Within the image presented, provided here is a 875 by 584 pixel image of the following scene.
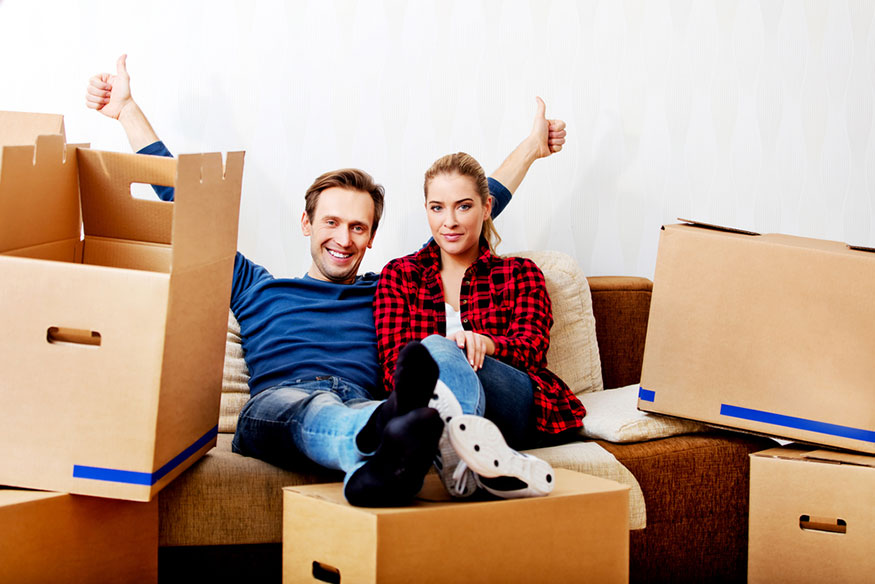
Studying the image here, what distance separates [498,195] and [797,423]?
87cm

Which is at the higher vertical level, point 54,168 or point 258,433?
point 54,168

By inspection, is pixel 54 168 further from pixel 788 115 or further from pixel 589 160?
pixel 788 115

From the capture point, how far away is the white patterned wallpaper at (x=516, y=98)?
213 centimetres

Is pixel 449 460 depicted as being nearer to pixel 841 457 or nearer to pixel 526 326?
pixel 526 326

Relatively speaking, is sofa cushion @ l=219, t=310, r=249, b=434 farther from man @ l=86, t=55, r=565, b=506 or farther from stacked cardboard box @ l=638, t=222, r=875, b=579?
stacked cardboard box @ l=638, t=222, r=875, b=579

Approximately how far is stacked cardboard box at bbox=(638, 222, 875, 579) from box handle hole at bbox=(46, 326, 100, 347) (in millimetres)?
1025

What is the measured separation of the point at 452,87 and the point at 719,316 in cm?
105

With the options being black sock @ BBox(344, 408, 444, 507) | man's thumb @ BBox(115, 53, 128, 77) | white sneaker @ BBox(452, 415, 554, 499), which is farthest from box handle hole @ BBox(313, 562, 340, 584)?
man's thumb @ BBox(115, 53, 128, 77)

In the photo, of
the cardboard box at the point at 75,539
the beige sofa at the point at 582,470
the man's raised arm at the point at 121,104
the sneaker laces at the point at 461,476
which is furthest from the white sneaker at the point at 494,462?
the man's raised arm at the point at 121,104

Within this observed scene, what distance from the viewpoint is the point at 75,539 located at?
1.24 metres

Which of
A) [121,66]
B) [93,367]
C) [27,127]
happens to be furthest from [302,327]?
[121,66]

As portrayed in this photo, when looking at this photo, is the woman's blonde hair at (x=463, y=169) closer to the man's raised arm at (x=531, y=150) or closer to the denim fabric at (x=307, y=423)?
the man's raised arm at (x=531, y=150)

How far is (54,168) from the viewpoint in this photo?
1.42 m

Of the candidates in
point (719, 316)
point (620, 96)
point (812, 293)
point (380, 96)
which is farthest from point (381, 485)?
point (620, 96)
